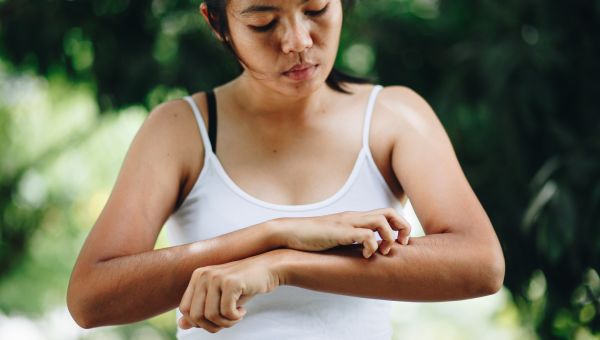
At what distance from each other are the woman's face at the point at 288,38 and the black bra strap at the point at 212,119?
140mm

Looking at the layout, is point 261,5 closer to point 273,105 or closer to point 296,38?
point 296,38

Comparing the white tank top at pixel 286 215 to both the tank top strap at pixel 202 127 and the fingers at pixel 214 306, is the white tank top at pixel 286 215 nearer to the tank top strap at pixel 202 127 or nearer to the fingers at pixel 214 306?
the tank top strap at pixel 202 127

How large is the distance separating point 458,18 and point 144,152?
4.73 ft

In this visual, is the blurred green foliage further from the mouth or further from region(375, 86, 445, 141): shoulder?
the mouth

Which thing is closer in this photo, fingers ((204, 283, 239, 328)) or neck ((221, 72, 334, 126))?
fingers ((204, 283, 239, 328))

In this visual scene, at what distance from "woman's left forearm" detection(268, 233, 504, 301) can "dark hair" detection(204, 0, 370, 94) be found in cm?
44

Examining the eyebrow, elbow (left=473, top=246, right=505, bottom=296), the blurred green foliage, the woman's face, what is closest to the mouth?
the woman's face

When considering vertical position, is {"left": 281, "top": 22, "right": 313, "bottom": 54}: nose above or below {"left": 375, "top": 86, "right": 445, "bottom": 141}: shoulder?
above

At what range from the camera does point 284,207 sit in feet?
4.95

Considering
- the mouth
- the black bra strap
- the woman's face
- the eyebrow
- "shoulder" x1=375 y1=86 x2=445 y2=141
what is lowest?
"shoulder" x1=375 y1=86 x2=445 y2=141

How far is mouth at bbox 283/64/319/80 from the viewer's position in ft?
4.90

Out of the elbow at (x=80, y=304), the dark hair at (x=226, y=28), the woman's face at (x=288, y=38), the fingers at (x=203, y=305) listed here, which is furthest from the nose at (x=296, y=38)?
the elbow at (x=80, y=304)

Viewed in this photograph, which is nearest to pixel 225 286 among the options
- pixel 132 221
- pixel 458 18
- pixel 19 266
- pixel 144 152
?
pixel 132 221

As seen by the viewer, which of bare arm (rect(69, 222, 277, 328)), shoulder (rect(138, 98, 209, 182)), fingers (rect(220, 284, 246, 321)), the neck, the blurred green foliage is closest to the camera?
fingers (rect(220, 284, 246, 321))
